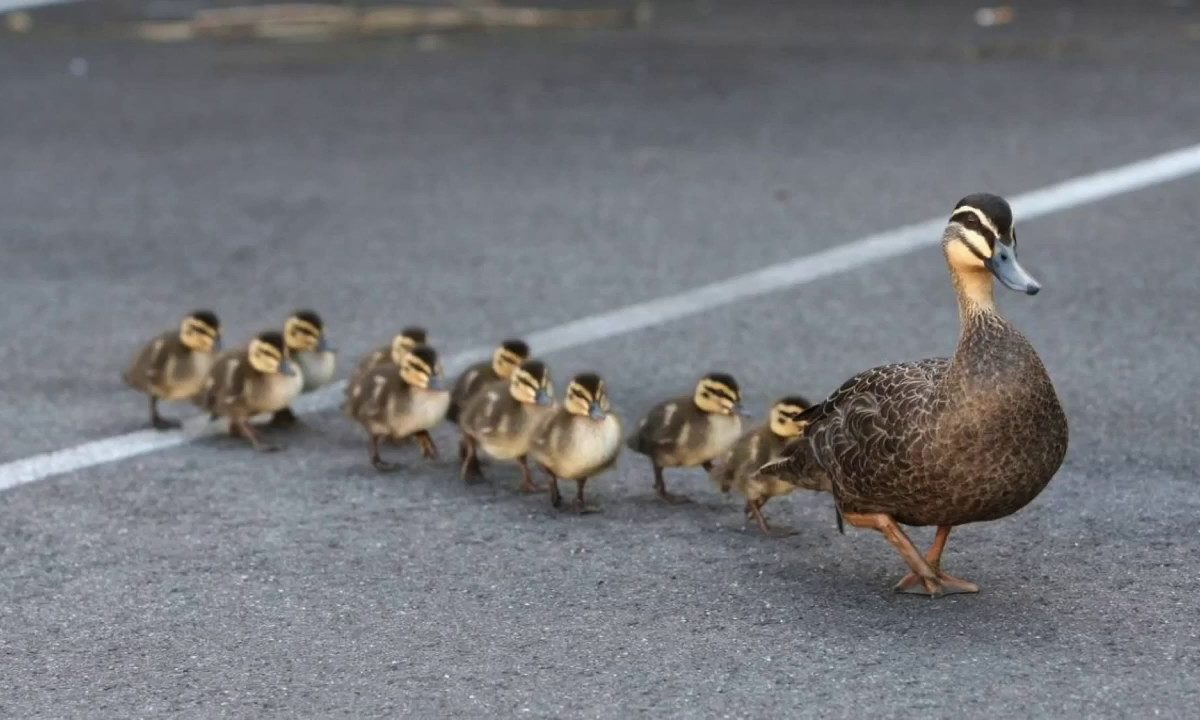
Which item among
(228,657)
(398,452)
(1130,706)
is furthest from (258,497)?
(1130,706)

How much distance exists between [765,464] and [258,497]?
1.62 metres

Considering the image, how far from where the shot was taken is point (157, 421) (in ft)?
25.4

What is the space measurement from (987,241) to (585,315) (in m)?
3.26

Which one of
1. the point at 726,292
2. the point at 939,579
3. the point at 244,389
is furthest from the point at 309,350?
the point at 939,579

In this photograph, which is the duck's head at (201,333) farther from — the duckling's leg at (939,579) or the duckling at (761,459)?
the duckling's leg at (939,579)

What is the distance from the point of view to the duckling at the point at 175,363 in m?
7.69

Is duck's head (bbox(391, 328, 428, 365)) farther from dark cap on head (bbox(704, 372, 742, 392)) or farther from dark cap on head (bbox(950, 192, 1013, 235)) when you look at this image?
dark cap on head (bbox(950, 192, 1013, 235))

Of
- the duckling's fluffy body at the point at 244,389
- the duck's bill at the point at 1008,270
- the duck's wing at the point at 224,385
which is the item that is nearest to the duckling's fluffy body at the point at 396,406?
the duckling's fluffy body at the point at 244,389

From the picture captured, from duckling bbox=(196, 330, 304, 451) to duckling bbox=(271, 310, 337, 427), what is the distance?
0.21m

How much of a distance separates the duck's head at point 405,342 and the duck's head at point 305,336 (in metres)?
0.26

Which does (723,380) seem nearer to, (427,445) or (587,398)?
(587,398)

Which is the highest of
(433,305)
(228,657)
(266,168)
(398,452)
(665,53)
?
(665,53)

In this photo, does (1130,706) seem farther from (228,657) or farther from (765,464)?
(228,657)

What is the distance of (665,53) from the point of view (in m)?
13.7
